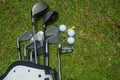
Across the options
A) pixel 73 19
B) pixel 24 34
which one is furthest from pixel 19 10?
pixel 73 19

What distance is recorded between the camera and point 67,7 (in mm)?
6188

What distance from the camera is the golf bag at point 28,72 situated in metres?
5.30

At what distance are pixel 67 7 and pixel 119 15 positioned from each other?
1.01m

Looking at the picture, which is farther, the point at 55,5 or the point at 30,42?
the point at 55,5

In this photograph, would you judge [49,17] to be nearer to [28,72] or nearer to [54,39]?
[54,39]

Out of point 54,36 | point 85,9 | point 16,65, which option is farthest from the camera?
point 85,9

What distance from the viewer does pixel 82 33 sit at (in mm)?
6016

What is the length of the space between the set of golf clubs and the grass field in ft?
0.67

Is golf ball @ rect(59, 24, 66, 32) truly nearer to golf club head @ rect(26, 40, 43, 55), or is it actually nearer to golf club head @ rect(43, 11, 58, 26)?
golf club head @ rect(43, 11, 58, 26)

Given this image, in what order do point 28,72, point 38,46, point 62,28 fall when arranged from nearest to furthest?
point 28,72, point 38,46, point 62,28

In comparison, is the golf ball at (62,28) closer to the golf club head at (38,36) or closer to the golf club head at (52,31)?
the golf club head at (52,31)

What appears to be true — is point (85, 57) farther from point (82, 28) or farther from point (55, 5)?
point (55, 5)

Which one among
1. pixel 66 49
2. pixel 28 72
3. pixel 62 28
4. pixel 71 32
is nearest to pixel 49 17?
pixel 62 28

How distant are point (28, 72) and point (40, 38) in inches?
28.9
